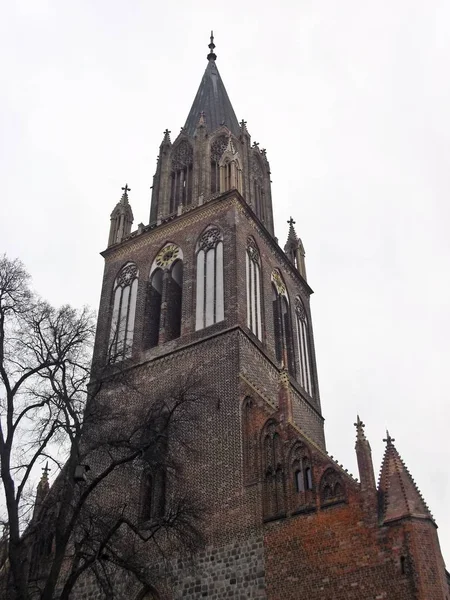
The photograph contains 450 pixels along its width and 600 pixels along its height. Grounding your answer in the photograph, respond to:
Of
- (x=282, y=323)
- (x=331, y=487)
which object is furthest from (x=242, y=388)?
(x=282, y=323)

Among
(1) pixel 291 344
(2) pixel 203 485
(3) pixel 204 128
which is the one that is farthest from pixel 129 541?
(3) pixel 204 128

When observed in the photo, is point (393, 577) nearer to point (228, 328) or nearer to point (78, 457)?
point (78, 457)

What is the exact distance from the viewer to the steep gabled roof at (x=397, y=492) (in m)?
15.5

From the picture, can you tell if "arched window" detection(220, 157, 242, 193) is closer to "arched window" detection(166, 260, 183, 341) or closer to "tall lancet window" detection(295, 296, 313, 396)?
"arched window" detection(166, 260, 183, 341)

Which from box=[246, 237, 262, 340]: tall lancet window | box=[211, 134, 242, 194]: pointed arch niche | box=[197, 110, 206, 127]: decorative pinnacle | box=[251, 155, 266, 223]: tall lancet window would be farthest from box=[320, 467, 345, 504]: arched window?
box=[197, 110, 206, 127]: decorative pinnacle

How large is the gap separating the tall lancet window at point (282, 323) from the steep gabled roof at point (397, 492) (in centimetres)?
883

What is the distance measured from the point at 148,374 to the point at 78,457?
955 cm

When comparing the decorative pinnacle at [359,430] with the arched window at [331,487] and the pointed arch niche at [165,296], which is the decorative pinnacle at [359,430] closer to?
the arched window at [331,487]

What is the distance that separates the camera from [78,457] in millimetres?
14086

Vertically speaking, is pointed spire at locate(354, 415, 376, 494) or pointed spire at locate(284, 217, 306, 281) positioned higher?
pointed spire at locate(284, 217, 306, 281)

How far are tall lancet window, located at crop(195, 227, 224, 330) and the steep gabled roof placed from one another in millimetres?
8489

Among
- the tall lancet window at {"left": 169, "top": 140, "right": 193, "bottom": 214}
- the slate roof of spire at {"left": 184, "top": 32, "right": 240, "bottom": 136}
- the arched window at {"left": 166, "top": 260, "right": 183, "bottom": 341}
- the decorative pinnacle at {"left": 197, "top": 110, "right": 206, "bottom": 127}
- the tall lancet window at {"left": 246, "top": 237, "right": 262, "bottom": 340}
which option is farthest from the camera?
the slate roof of spire at {"left": 184, "top": 32, "right": 240, "bottom": 136}

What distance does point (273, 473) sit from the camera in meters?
18.2

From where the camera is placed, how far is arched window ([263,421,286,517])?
17.6 meters
